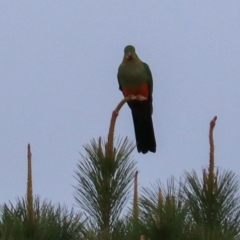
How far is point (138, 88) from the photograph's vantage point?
6594 millimetres

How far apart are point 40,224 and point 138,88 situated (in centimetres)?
398

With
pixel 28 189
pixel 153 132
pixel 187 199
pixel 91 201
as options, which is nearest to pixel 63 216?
pixel 91 201

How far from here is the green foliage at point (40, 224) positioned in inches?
106

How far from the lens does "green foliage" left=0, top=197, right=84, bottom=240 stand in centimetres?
269

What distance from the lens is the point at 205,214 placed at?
9.23 feet

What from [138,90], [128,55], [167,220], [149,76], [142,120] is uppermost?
[128,55]

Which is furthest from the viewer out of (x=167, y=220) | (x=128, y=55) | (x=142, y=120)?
(x=142, y=120)

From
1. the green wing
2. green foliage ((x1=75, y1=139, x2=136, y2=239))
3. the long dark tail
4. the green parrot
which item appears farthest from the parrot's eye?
green foliage ((x1=75, y1=139, x2=136, y2=239))

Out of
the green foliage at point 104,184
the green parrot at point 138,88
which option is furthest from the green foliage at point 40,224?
the green parrot at point 138,88

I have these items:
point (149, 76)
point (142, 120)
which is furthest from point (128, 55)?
point (142, 120)

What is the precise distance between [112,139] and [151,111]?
3.94 meters

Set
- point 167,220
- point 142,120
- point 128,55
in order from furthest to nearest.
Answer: point 142,120 < point 128,55 < point 167,220

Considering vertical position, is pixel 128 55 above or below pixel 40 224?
above

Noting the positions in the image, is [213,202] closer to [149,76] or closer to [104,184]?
[104,184]
